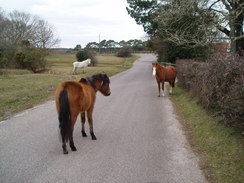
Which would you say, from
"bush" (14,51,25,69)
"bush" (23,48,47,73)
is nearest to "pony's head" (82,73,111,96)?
"bush" (23,48,47,73)

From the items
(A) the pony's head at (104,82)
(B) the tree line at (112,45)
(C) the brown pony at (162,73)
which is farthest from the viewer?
(B) the tree line at (112,45)

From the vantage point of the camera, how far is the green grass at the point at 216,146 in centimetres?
352

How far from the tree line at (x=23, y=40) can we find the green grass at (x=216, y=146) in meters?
23.0

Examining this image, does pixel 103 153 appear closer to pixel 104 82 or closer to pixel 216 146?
pixel 104 82

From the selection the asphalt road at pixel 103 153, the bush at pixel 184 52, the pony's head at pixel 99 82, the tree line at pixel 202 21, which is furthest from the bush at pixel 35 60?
the pony's head at pixel 99 82

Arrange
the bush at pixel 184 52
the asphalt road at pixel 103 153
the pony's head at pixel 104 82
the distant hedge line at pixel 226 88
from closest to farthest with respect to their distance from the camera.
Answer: the asphalt road at pixel 103 153 < the distant hedge line at pixel 226 88 < the pony's head at pixel 104 82 < the bush at pixel 184 52

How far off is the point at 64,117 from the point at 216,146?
325 centimetres

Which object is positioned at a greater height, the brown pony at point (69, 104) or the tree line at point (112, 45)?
the tree line at point (112, 45)

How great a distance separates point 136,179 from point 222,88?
12.1 feet

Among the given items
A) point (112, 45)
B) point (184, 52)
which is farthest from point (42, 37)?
point (112, 45)

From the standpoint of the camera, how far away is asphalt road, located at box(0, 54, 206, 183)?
3.49 meters

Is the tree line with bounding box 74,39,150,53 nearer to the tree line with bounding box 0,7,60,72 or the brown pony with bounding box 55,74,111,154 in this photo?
the tree line with bounding box 0,7,60,72

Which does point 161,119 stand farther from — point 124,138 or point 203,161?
point 203,161

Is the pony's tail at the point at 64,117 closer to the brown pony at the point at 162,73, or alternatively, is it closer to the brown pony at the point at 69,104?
the brown pony at the point at 69,104
